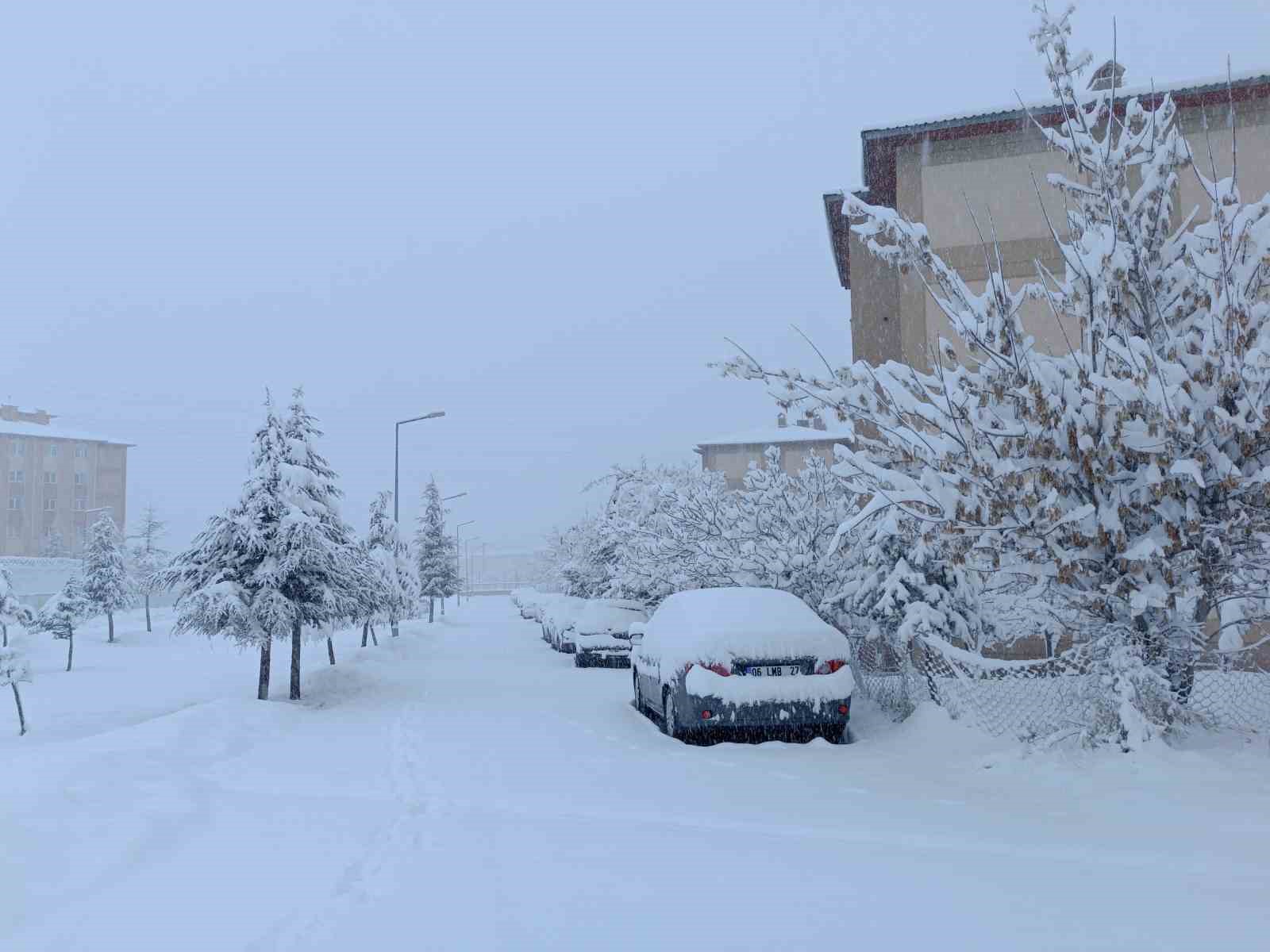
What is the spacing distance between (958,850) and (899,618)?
19.1ft

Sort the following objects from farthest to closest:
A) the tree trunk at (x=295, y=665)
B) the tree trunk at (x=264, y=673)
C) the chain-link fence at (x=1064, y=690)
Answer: the tree trunk at (x=295, y=665)
the tree trunk at (x=264, y=673)
the chain-link fence at (x=1064, y=690)

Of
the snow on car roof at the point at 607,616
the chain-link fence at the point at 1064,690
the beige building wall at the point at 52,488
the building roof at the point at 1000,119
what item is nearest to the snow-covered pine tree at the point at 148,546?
the beige building wall at the point at 52,488

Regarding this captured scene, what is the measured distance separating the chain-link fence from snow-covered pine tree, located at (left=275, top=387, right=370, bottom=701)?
972 centimetres

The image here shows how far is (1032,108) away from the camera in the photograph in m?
18.1

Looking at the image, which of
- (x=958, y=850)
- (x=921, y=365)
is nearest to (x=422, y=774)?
(x=958, y=850)

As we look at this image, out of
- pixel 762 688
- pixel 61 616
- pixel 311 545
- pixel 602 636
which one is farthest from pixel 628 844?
pixel 61 616

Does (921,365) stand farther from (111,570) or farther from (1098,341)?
(111,570)

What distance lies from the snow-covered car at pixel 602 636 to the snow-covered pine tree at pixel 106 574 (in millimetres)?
41757

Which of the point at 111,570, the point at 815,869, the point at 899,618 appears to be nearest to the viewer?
the point at 815,869

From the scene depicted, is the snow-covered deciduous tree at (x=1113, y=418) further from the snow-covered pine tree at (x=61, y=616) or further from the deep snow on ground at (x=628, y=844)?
the snow-covered pine tree at (x=61, y=616)

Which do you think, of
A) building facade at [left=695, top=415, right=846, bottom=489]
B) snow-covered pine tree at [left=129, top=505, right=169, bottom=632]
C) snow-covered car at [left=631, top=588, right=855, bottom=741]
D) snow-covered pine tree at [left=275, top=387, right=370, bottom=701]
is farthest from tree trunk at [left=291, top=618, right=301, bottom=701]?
snow-covered pine tree at [left=129, top=505, right=169, bottom=632]

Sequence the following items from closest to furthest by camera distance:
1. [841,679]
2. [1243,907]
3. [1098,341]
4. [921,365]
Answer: [1243,907]
[1098,341]
[841,679]
[921,365]

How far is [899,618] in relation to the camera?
11.4m

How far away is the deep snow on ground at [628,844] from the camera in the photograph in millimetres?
4367
